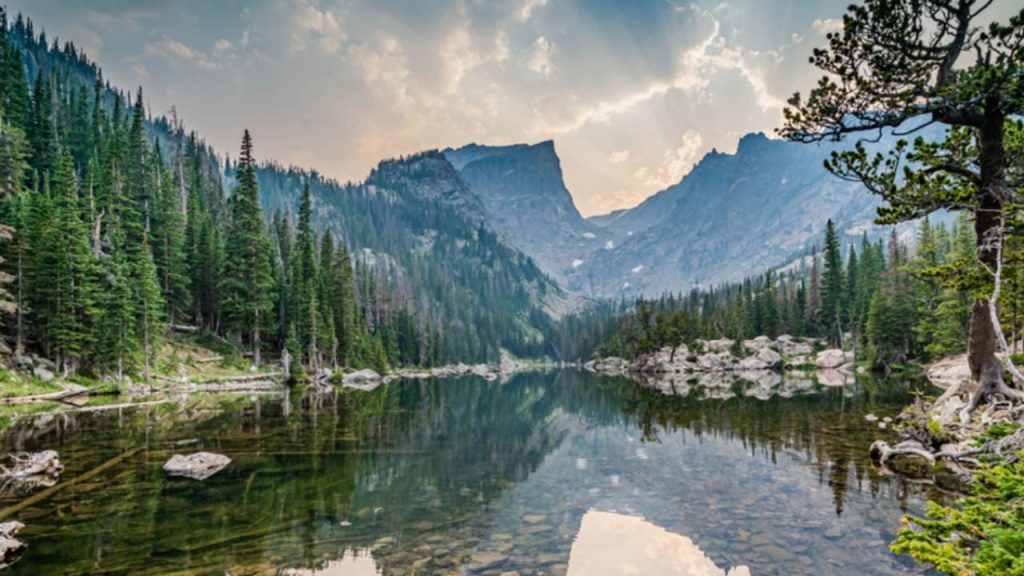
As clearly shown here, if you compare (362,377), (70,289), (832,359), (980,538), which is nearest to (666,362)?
(832,359)

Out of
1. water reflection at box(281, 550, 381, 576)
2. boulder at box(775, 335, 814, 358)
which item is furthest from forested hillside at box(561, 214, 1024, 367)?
water reflection at box(281, 550, 381, 576)

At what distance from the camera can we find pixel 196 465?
61.1ft

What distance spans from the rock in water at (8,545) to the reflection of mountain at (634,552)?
37.0 feet

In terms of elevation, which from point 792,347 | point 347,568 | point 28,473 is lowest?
point 347,568

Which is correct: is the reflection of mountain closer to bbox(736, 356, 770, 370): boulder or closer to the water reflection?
the water reflection

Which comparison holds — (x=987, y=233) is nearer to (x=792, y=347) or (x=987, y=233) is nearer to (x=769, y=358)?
(x=769, y=358)

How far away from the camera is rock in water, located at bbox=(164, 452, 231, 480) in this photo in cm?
1797

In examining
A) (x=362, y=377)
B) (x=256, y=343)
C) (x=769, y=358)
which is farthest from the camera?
(x=769, y=358)

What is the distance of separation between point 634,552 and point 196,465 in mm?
15567

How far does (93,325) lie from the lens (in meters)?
47.3

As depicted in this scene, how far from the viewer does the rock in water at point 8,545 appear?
1029 cm

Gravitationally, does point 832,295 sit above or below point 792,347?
above

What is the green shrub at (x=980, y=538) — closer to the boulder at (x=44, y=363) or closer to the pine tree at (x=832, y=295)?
the boulder at (x=44, y=363)

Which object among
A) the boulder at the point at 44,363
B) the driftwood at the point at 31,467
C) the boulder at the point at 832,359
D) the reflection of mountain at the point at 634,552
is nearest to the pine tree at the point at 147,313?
the boulder at the point at 44,363
